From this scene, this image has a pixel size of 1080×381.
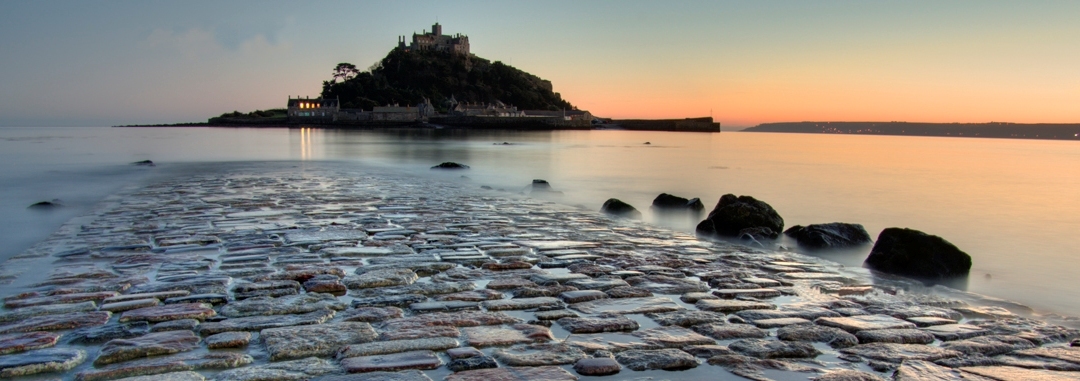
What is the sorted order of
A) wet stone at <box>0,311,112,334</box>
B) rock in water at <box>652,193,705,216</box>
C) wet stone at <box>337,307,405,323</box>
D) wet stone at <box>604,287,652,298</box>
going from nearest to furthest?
wet stone at <box>0,311,112,334</box>
wet stone at <box>337,307,405,323</box>
wet stone at <box>604,287,652,298</box>
rock in water at <box>652,193,705,216</box>

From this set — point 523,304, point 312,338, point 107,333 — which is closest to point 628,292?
point 523,304

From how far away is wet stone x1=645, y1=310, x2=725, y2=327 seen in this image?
437 cm

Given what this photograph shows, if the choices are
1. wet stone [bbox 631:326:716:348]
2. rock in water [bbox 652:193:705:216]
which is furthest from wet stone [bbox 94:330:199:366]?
rock in water [bbox 652:193:705:216]

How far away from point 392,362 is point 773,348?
2.14 metres

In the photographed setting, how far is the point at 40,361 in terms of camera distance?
11.1 ft

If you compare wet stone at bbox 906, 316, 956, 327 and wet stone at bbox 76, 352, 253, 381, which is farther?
wet stone at bbox 906, 316, 956, 327

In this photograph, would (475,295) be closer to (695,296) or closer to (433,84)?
(695,296)

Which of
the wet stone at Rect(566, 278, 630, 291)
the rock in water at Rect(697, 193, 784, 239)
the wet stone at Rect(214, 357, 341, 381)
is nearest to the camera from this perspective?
the wet stone at Rect(214, 357, 341, 381)

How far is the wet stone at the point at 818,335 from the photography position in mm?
4039

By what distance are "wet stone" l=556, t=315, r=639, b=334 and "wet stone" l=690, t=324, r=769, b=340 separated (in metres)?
0.43

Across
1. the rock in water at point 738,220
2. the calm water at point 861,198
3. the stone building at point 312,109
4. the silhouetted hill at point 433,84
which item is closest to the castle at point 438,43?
the silhouetted hill at point 433,84

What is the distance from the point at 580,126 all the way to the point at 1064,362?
150m

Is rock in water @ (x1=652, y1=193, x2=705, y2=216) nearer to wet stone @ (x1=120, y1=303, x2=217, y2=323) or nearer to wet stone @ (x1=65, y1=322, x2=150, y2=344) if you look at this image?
wet stone @ (x1=120, y1=303, x2=217, y2=323)

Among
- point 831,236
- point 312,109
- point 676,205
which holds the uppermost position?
point 312,109
